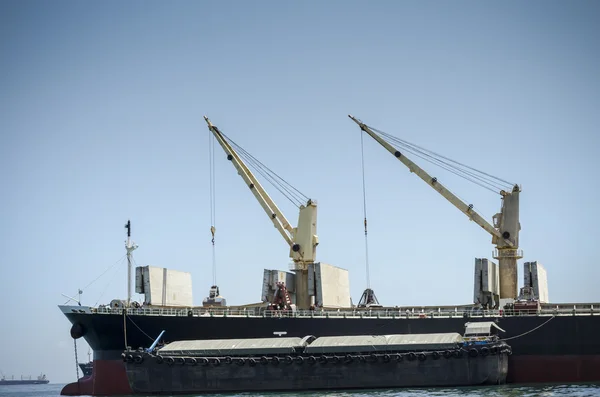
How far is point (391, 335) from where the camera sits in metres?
62.6

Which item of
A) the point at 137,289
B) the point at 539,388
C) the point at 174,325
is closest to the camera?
the point at 539,388

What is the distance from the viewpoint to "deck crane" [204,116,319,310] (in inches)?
3000

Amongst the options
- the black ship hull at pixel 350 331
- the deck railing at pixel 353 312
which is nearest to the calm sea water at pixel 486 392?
the black ship hull at pixel 350 331

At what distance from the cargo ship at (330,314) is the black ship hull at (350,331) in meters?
0.07

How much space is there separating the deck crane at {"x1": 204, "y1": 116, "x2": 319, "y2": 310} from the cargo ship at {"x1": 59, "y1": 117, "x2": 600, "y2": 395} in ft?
0.30

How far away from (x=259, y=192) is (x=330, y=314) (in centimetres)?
1536

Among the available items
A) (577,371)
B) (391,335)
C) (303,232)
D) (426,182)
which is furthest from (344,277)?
(577,371)

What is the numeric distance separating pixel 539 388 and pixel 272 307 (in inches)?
911

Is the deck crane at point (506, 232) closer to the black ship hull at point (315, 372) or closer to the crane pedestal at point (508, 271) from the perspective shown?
the crane pedestal at point (508, 271)

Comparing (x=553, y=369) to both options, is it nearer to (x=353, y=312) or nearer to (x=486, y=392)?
(x=486, y=392)

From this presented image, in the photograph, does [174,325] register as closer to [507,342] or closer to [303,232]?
[303,232]

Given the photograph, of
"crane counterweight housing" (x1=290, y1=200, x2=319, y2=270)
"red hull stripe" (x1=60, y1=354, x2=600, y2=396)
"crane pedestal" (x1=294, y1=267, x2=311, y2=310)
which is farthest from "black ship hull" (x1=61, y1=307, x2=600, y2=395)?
"crane counterweight housing" (x1=290, y1=200, x2=319, y2=270)

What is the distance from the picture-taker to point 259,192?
7900 centimetres

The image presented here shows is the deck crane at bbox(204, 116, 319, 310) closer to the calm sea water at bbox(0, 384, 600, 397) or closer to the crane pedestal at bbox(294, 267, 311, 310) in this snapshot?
the crane pedestal at bbox(294, 267, 311, 310)
